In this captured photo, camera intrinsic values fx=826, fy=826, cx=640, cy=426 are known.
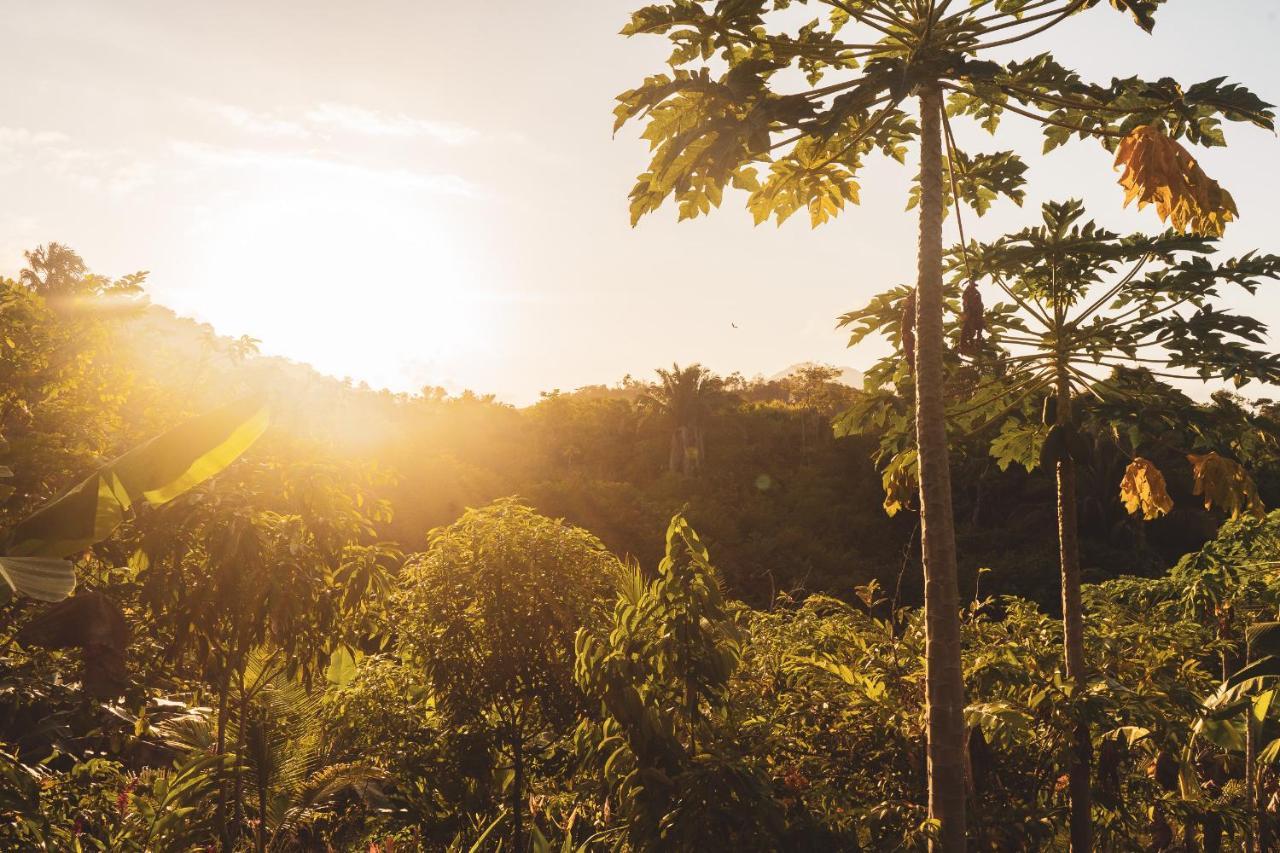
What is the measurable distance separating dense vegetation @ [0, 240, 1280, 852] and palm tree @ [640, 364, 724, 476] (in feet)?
83.5

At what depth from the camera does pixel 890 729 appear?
6414 millimetres

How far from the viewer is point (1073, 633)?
636 cm

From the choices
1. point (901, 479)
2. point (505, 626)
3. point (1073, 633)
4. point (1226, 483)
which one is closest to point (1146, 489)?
point (1226, 483)

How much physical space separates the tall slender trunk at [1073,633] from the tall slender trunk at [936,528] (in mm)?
1465

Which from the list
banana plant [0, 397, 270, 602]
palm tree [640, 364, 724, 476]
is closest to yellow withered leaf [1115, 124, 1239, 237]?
banana plant [0, 397, 270, 602]

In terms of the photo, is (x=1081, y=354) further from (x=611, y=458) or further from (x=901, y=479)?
(x=611, y=458)

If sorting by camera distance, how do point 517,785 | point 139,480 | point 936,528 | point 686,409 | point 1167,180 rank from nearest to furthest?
point 139,480 → point 1167,180 → point 936,528 → point 517,785 → point 686,409

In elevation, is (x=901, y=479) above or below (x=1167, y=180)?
below

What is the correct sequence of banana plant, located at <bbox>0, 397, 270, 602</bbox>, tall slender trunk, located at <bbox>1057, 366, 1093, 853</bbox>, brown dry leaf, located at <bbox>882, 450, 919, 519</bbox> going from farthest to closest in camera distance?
1. brown dry leaf, located at <bbox>882, 450, 919, 519</bbox>
2. tall slender trunk, located at <bbox>1057, 366, 1093, 853</bbox>
3. banana plant, located at <bbox>0, 397, 270, 602</bbox>

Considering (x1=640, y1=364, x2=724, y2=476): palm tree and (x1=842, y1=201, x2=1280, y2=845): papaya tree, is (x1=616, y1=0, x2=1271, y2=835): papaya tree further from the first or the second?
(x1=640, y1=364, x2=724, y2=476): palm tree

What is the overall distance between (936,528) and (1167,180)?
7.30ft

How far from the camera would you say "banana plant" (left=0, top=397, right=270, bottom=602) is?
3076mm

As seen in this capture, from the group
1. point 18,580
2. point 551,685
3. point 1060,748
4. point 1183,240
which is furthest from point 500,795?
point 1183,240

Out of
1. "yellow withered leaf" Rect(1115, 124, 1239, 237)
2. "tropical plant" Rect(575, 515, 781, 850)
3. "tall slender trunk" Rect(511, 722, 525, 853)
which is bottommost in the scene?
"tall slender trunk" Rect(511, 722, 525, 853)
